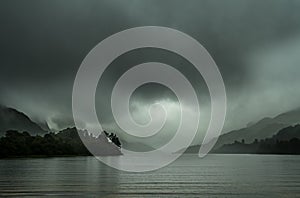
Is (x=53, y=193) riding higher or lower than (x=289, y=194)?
higher

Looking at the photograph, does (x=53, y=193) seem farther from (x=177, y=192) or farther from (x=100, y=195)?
(x=177, y=192)

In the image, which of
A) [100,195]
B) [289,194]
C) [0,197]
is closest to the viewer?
[0,197]

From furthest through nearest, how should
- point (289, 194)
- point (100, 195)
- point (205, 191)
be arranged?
point (205, 191) < point (289, 194) < point (100, 195)

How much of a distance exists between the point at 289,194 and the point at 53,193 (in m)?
45.9

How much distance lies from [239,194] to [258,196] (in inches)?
170

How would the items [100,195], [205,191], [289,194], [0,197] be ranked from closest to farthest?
[0,197], [100,195], [289,194], [205,191]

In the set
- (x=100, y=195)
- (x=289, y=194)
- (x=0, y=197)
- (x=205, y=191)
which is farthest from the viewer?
(x=205, y=191)

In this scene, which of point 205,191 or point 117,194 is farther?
point 205,191

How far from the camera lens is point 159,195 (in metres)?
83.0

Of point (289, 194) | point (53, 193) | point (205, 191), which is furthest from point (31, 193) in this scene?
point (289, 194)

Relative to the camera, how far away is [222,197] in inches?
3211

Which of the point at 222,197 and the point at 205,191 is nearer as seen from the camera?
the point at 222,197

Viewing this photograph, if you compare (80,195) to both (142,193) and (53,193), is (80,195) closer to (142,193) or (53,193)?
(53,193)

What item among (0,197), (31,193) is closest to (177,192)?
(31,193)
